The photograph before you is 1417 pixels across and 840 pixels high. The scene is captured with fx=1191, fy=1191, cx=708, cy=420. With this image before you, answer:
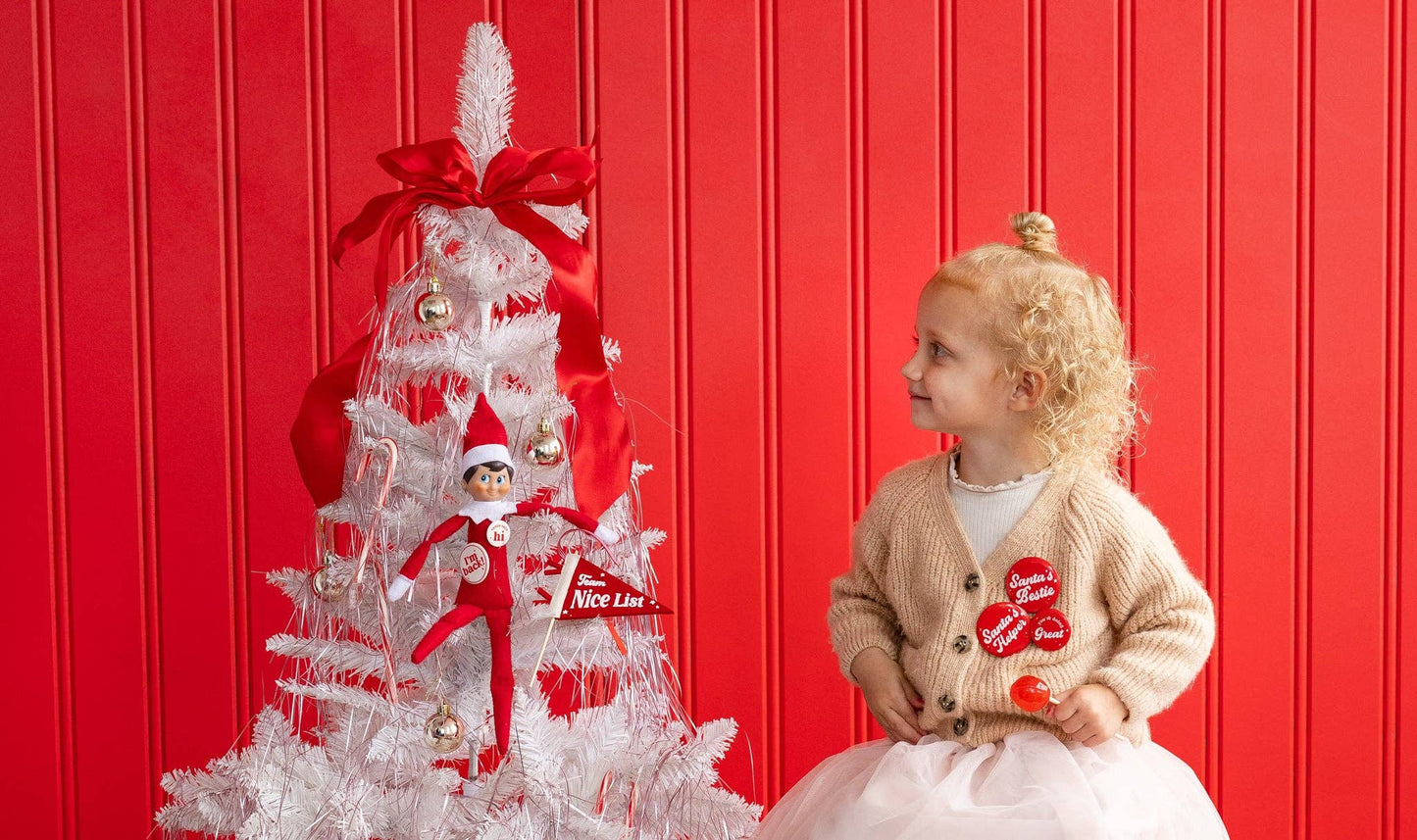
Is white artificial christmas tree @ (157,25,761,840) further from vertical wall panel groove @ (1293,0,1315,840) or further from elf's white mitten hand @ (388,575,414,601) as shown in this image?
vertical wall panel groove @ (1293,0,1315,840)

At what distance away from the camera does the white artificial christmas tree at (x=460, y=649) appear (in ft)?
4.15

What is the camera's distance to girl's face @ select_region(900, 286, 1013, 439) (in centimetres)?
142

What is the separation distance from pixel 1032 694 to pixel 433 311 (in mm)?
776

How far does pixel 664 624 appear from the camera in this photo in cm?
184

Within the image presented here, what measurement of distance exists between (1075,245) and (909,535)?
2.05 ft

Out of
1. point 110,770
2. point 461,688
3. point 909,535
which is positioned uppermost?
point 909,535

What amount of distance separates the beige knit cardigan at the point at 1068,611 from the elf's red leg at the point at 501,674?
1.63 feet

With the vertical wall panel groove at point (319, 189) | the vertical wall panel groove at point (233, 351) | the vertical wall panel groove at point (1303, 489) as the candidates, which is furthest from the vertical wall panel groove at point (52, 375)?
the vertical wall panel groove at point (1303, 489)

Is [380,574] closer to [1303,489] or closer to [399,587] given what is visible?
[399,587]

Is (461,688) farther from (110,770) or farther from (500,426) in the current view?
(110,770)

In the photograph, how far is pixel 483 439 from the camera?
1250 millimetres


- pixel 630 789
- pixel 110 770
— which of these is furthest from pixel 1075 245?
pixel 110 770

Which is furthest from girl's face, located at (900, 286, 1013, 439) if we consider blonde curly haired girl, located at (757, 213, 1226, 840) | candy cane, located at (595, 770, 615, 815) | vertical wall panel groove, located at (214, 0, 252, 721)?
vertical wall panel groove, located at (214, 0, 252, 721)

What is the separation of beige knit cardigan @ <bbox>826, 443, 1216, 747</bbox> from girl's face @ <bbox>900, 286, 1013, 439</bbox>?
10cm
